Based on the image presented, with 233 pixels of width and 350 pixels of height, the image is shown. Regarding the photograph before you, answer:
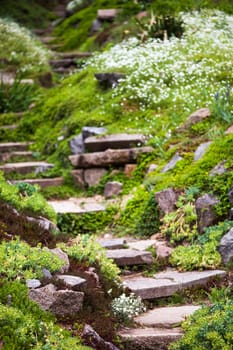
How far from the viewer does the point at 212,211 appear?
8430 millimetres

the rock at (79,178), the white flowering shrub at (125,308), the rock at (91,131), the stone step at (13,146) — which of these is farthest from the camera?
the stone step at (13,146)

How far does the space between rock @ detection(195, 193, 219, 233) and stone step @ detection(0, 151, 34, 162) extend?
16.1ft

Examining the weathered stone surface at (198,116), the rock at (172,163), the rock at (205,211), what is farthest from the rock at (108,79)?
the rock at (205,211)

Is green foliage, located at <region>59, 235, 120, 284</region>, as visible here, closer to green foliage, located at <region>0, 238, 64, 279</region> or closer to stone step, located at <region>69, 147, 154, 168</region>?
green foliage, located at <region>0, 238, 64, 279</region>

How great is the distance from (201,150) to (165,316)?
390 centimetres

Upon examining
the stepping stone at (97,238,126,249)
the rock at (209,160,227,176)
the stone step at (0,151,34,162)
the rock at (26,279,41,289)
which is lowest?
the stone step at (0,151,34,162)

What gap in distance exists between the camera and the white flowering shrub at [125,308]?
20.4ft

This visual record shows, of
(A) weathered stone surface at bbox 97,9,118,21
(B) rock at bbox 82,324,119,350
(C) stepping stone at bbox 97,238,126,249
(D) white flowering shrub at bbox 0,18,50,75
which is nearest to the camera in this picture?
(B) rock at bbox 82,324,119,350

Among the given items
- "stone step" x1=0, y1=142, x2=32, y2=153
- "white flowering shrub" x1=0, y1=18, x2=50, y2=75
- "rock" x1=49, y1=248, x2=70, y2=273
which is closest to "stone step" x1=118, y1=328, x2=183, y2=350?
"rock" x1=49, y1=248, x2=70, y2=273

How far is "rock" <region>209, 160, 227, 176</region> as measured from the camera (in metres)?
8.91

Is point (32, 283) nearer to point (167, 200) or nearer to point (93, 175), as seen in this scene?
point (167, 200)

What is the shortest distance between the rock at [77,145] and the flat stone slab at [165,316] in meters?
5.30

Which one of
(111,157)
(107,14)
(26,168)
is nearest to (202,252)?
(111,157)

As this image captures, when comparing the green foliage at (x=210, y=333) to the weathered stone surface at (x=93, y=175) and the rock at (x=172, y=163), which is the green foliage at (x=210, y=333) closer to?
the rock at (x=172, y=163)
